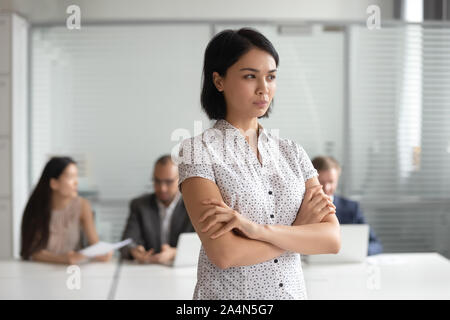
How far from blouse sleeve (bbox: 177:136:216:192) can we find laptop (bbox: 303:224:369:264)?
1137mm

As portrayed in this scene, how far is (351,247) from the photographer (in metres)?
2.37

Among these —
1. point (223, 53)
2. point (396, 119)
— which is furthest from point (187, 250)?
point (396, 119)

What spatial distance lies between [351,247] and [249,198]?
127 centimetres

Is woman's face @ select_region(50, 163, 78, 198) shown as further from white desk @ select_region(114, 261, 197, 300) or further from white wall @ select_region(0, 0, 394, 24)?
white wall @ select_region(0, 0, 394, 24)

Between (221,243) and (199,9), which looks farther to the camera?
(199,9)

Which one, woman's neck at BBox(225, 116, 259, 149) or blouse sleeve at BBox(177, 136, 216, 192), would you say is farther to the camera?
woman's neck at BBox(225, 116, 259, 149)

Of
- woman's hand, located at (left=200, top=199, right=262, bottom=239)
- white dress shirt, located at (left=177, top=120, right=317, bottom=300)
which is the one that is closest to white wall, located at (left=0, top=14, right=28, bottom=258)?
white dress shirt, located at (left=177, top=120, right=317, bottom=300)

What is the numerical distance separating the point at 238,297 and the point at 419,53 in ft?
10.3

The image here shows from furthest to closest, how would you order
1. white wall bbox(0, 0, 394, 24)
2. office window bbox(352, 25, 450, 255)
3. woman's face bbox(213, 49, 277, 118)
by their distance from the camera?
office window bbox(352, 25, 450, 255), white wall bbox(0, 0, 394, 24), woman's face bbox(213, 49, 277, 118)

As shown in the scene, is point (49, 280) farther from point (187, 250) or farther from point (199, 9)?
point (199, 9)

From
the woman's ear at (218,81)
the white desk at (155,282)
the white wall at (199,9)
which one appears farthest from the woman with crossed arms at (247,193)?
the white wall at (199,9)

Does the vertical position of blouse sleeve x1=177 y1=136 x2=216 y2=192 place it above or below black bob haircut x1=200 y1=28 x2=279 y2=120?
below

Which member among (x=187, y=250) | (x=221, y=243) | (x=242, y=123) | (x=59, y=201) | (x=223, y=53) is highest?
(x=223, y=53)

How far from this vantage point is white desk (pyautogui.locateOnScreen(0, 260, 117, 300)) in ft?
6.75
